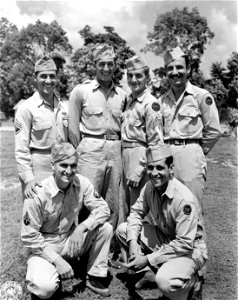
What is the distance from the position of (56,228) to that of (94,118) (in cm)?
149

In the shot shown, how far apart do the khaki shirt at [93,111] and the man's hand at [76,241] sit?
133cm

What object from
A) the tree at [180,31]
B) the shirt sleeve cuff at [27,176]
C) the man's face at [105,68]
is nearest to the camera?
the shirt sleeve cuff at [27,176]

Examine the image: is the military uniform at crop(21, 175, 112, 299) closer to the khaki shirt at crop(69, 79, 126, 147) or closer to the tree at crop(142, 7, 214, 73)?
the khaki shirt at crop(69, 79, 126, 147)

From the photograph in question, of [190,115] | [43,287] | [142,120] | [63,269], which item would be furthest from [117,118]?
[43,287]

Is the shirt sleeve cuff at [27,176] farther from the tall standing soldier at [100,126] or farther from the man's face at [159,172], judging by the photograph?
the man's face at [159,172]

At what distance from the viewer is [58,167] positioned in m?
3.94

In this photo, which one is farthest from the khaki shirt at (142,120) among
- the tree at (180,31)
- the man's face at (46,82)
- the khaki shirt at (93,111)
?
the tree at (180,31)

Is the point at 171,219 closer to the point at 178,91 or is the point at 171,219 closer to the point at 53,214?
the point at 53,214

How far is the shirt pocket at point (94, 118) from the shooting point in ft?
15.7

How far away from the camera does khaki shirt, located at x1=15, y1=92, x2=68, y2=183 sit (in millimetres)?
4551

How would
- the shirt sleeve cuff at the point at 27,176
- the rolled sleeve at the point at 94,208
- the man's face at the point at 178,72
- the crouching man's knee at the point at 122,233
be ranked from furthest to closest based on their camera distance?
the man's face at the point at 178,72 < the shirt sleeve cuff at the point at 27,176 < the crouching man's knee at the point at 122,233 < the rolled sleeve at the point at 94,208

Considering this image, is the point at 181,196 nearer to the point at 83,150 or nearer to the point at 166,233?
the point at 166,233

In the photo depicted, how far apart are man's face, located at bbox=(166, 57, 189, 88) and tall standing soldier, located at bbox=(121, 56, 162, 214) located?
1.10ft

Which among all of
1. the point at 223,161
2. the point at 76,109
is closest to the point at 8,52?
the point at 223,161
